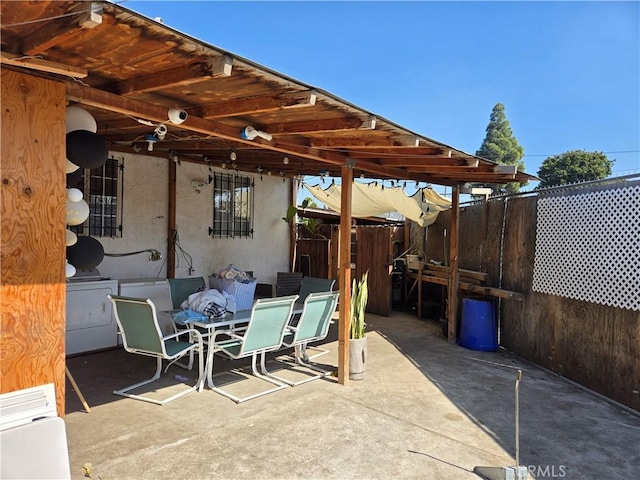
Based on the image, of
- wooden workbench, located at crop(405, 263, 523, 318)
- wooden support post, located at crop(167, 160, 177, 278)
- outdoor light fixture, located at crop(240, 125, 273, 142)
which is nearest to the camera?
outdoor light fixture, located at crop(240, 125, 273, 142)

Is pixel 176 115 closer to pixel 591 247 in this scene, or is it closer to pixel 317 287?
pixel 317 287

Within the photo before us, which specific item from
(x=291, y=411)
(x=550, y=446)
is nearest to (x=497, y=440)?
(x=550, y=446)

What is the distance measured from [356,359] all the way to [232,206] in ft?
13.2

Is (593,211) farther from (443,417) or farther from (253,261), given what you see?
(253,261)

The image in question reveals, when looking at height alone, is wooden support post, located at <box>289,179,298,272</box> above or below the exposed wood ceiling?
below

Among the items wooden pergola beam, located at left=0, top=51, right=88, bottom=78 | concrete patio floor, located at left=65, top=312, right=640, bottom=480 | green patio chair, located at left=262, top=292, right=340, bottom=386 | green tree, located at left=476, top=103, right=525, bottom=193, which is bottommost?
concrete patio floor, located at left=65, top=312, right=640, bottom=480

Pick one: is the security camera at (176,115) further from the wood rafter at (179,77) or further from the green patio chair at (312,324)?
the green patio chair at (312,324)

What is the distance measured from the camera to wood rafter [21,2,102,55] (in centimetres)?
168

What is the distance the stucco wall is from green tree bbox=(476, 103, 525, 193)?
27188 millimetres

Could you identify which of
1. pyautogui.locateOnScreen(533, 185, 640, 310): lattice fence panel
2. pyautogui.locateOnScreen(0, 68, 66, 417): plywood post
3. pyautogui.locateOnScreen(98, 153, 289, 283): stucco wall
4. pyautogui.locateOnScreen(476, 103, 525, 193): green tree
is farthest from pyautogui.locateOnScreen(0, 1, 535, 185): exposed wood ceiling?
pyautogui.locateOnScreen(476, 103, 525, 193): green tree

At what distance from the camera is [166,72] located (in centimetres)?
247

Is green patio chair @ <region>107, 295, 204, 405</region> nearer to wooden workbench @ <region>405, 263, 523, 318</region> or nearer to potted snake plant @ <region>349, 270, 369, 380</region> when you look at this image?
potted snake plant @ <region>349, 270, 369, 380</region>

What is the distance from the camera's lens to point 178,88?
2.82 metres

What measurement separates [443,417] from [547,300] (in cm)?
239
